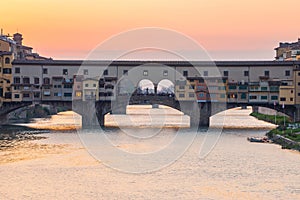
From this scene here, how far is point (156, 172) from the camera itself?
113 feet

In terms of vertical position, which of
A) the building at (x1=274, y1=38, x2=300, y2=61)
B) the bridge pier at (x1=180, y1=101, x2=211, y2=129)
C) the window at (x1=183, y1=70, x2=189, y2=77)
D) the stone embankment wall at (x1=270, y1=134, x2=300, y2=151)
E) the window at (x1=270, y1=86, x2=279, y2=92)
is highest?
the building at (x1=274, y1=38, x2=300, y2=61)

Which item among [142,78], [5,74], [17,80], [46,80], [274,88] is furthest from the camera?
[142,78]

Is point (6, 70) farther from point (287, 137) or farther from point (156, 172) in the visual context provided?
point (156, 172)

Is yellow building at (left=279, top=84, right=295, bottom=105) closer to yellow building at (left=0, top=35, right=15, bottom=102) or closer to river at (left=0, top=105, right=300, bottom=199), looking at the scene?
river at (left=0, top=105, right=300, bottom=199)

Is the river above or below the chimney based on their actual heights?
below

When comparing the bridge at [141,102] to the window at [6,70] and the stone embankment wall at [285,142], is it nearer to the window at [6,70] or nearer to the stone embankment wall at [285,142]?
the window at [6,70]

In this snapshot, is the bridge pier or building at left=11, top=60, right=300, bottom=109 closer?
building at left=11, top=60, right=300, bottom=109

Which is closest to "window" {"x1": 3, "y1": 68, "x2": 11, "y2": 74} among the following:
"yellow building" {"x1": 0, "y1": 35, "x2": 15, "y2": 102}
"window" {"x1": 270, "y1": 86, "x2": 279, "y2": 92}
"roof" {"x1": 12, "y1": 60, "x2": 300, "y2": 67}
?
"yellow building" {"x1": 0, "y1": 35, "x2": 15, "y2": 102}

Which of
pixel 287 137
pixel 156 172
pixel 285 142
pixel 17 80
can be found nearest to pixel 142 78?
pixel 17 80

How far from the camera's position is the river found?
28641 millimetres

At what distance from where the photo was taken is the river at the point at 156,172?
94.0 feet

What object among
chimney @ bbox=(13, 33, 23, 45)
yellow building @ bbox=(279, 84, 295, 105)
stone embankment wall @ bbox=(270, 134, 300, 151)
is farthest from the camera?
chimney @ bbox=(13, 33, 23, 45)

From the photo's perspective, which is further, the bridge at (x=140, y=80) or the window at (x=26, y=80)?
the window at (x=26, y=80)

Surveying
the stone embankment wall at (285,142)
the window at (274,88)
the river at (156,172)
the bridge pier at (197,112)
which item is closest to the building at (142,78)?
the window at (274,88)
